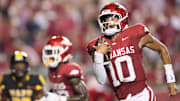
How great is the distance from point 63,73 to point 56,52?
1.06ft

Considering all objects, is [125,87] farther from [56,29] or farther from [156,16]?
[56,29]

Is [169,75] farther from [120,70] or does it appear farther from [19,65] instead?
[19,65]

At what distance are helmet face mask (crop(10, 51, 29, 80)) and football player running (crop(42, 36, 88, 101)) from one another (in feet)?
2.48

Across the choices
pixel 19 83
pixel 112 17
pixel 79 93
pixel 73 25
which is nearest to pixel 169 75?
pixel 112 17

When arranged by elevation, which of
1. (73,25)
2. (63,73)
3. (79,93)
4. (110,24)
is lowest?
(79,93)

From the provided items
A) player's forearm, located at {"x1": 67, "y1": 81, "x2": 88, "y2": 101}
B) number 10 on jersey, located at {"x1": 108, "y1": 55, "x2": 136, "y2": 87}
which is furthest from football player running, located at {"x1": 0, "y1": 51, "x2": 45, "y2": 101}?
number 10 on jersey, located at {"x1": 108, "y1": 55, "x2": 136, "y2": 87}

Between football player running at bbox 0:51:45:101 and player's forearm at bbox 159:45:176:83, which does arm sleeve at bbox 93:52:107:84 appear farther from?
football player running at bbox 0:51:45:101

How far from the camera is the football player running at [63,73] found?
468cm

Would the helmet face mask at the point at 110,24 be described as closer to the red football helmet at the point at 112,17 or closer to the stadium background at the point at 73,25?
the red football helmet at the point at 112,17

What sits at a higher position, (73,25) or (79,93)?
(73,25)

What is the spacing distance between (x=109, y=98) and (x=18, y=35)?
12.6ft

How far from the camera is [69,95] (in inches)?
192

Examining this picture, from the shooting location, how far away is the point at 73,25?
10.1 m

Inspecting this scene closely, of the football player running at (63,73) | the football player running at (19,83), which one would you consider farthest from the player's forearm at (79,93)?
the football player running at (19,83)
